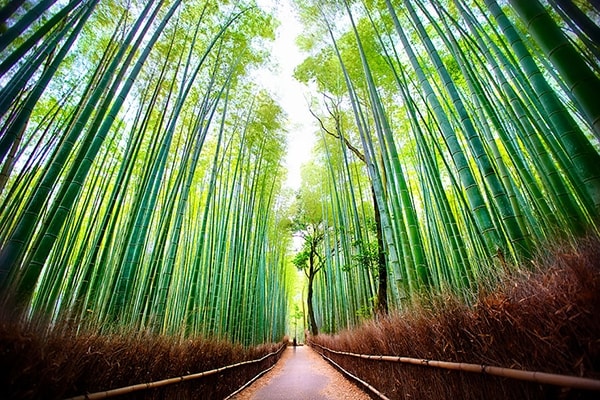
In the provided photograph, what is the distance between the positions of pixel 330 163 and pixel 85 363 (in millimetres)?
6368

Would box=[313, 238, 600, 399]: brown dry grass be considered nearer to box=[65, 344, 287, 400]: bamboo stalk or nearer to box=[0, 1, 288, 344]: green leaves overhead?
box=[65, 344, 287, 400]: bamboo stalk

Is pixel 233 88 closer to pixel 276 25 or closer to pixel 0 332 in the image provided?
pixel 276 25

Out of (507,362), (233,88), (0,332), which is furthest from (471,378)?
(233,88)

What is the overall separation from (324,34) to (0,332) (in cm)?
626

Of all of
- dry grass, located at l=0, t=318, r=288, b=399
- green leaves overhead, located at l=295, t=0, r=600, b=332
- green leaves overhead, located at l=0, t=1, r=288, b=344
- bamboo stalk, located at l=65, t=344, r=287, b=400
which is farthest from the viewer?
green leaves overhead, located at l=0, t=1, r=288, b=344

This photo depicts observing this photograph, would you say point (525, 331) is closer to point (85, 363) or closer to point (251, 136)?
point (85, 363)

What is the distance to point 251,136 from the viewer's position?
6258 mm

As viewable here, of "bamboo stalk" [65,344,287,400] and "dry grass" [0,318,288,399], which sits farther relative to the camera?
"bamboo stalk" [65,344,287,400]

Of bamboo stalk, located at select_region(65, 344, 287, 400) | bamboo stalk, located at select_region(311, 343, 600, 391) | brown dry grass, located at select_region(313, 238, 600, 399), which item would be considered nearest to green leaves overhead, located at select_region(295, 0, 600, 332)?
brown dry grass, located at select_region(313, 238, 600, 399)

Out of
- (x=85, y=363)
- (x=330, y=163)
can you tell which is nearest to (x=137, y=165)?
(x=330, y=163)

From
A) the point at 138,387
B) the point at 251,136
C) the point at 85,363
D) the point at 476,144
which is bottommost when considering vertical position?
the point at 138,387

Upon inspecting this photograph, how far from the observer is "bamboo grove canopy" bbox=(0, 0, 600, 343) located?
58.9 inches

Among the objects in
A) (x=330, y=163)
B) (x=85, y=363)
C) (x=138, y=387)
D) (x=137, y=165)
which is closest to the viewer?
(x=85, y=363)

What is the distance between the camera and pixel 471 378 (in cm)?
127
